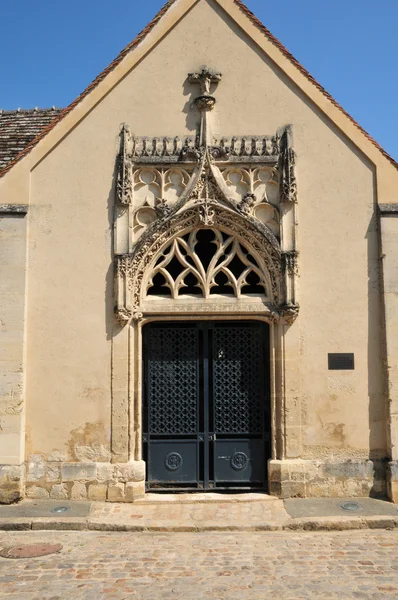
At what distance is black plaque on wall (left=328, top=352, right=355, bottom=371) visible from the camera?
Answer: 385 inches

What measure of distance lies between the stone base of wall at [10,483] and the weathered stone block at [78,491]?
0.78m

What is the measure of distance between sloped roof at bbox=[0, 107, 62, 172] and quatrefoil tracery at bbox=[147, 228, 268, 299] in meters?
4.04

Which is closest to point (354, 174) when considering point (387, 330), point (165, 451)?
point (387, 330)

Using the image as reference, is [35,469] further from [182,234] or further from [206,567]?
[182,234]

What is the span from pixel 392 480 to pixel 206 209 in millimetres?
4862

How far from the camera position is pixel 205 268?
33.5 feet

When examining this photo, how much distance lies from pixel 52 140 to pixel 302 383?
538 cm

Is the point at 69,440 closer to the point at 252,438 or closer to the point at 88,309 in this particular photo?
the point at 88,309

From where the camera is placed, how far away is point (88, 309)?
9.79 meters

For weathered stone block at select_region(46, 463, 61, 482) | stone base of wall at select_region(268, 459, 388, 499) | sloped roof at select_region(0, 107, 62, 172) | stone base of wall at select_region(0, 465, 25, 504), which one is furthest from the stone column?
stone base of wall at select_region(268, 459, 388, 499)

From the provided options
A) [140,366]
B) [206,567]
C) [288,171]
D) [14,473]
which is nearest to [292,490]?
[206,567]

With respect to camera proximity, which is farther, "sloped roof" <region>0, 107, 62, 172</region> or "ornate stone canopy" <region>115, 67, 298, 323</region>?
"sloped roof" <region>0, 107, 62, 172</region>

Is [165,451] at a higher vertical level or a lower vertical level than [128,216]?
lower

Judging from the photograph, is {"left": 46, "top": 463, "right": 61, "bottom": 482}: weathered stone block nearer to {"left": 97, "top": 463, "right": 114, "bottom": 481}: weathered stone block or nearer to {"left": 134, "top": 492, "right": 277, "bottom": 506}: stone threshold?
{"left": 97, "top": 463, "right": 114, "bottom": 481}: weathered stone block
